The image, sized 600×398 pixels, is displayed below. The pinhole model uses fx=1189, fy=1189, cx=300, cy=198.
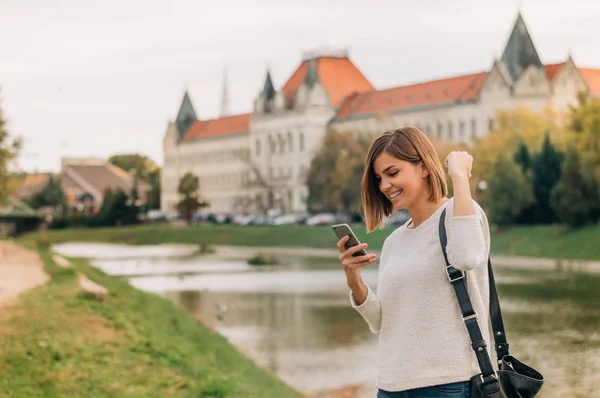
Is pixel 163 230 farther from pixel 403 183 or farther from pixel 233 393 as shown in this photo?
pixel 403 183

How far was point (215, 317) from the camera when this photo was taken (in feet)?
80.5

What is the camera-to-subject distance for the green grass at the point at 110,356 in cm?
1038

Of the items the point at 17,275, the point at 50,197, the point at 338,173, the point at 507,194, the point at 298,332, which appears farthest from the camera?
the point at 50,197

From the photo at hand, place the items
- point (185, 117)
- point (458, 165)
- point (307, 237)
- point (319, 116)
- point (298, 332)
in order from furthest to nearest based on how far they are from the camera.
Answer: point (185, 117) → point (319, 116) → point (307, 237) → point (298, 332) → point (458, 165)

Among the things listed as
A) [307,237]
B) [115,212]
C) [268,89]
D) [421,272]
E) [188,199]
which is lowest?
[307,237]

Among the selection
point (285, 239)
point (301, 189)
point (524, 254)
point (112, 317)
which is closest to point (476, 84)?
point (301, 189)

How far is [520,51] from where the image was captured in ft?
302

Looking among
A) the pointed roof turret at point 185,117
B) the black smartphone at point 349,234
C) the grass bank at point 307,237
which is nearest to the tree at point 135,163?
the pointed roof turret at point 185,117

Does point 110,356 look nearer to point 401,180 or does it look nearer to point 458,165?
point 401,180

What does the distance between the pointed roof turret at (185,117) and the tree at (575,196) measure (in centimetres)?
9907

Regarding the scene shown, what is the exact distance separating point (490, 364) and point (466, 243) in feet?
1.38

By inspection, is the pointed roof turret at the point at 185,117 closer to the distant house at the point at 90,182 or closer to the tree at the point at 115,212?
the distant house at the point at 90,182

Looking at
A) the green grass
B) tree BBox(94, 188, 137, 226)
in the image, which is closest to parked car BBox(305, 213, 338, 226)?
tree BBox(94, 188, 137, 226)

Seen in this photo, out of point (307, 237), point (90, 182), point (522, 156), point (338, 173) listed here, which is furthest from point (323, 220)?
point (90, 182)
